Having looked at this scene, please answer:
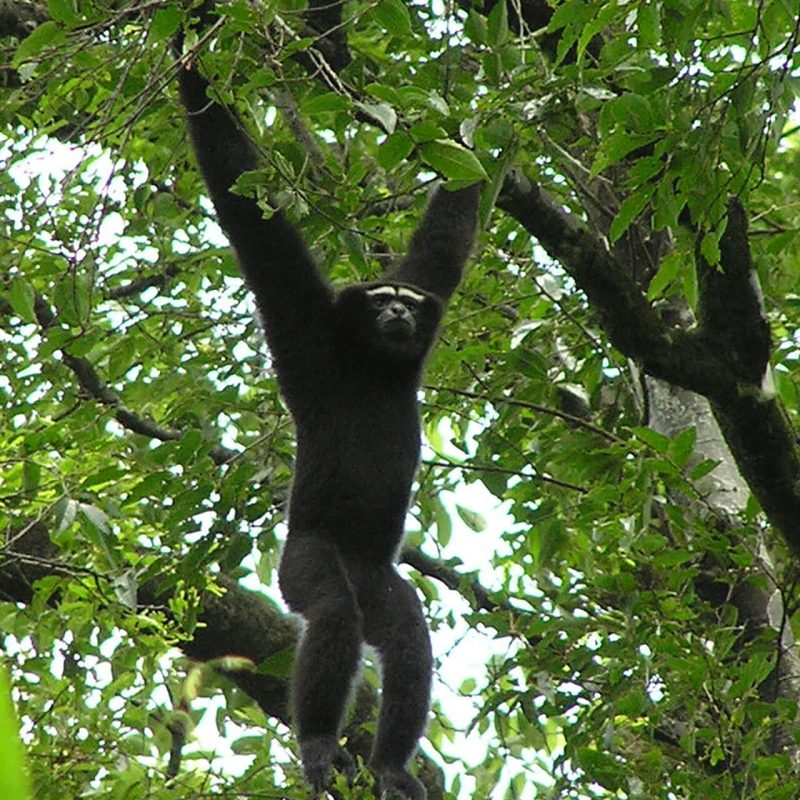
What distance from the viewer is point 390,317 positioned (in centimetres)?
547

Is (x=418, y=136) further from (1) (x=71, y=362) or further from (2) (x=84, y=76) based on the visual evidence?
(1) (x=71, y=362)

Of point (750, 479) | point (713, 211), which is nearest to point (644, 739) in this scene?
point (750, 479)

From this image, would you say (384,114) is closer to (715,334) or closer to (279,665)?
(715,334)

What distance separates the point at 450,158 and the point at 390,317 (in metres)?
2.10

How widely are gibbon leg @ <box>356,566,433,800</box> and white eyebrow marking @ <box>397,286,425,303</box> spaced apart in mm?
1309

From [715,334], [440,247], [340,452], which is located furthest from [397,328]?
[715,334]

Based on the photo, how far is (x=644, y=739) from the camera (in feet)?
16.4

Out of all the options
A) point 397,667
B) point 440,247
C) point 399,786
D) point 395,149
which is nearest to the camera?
point 395,149

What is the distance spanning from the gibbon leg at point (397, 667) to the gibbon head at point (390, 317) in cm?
105

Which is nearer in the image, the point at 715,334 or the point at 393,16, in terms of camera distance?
the point at 393,16

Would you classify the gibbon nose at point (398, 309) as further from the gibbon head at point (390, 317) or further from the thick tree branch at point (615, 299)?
the thick tree branch at point (615, 299)

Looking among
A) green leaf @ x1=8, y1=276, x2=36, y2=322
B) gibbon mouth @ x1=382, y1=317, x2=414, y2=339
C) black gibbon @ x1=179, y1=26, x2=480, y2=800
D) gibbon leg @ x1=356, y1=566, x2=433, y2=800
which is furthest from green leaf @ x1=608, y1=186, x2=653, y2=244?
green leaf @ x1=8, y1=276, x2=36, y2=322

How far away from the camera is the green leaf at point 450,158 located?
3.38m

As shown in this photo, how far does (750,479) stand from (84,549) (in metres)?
3.24
